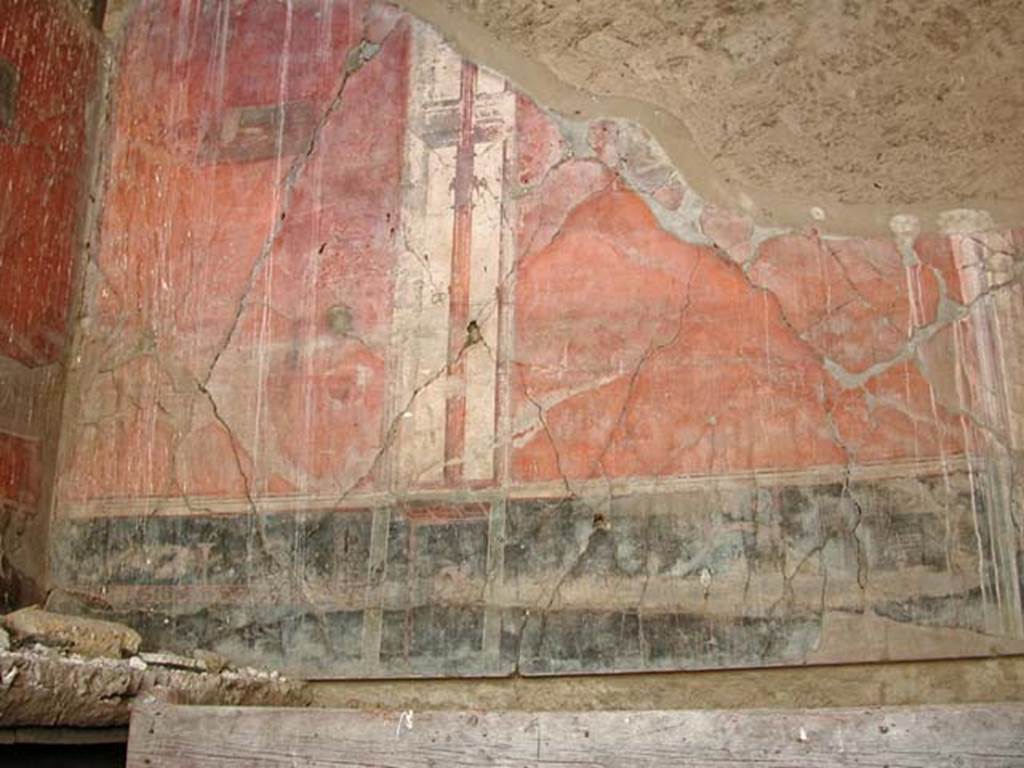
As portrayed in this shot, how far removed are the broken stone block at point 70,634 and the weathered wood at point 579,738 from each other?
352 mm

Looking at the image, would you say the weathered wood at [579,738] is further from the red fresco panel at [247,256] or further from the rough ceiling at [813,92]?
the rough ceiling at [813,92]

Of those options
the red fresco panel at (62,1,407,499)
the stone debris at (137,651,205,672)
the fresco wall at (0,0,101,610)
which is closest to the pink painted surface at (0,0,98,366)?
the fresco wall at (0,0,101,610)

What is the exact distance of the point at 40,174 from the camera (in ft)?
12.5

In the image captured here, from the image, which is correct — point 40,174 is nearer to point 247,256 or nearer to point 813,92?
point 247,256

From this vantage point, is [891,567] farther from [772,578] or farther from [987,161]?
[987,161]

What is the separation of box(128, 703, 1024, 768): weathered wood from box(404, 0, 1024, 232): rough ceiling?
1.56 metres

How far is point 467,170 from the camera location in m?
3.63

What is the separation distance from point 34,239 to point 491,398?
1454mm

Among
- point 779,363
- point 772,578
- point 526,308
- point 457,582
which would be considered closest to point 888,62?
point 779,363

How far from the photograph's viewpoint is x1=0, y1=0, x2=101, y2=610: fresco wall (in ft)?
11.7

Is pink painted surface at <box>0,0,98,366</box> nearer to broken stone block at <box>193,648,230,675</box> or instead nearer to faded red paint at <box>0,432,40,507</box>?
faded red paint at <box>0,432,40,507</box>

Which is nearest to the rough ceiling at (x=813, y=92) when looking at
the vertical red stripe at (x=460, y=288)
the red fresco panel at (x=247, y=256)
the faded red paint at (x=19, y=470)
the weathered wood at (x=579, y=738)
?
the vertical red stripe at (x=460, y=288)

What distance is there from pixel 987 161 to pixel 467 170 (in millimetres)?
1395

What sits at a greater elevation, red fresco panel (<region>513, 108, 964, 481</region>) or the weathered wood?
red fresco panel (<region>513, 108, 964, 481</region>)
